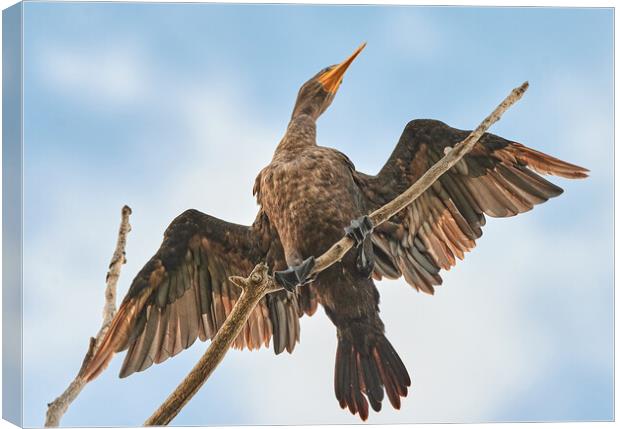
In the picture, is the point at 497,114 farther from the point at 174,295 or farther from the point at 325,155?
the point at 174,295

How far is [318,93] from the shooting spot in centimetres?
444

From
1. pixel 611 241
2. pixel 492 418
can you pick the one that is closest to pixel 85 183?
pixel 492 418

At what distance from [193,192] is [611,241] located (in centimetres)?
189

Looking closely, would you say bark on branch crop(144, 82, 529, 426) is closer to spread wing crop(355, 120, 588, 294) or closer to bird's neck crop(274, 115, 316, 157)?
spread wing crop(355, 120, 588, 294)

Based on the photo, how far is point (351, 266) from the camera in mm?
4035

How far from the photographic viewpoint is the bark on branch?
344cm

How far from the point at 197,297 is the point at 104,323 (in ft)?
1.87

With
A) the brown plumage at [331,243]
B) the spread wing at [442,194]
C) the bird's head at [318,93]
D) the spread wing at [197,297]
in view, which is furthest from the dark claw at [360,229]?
the bird's head at [318,93]

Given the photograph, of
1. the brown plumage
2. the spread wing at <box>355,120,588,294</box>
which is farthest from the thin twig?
the spread wing at <box>355,120,588,294</box>

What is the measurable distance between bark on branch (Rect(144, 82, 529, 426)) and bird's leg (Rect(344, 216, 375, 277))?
0.07 m

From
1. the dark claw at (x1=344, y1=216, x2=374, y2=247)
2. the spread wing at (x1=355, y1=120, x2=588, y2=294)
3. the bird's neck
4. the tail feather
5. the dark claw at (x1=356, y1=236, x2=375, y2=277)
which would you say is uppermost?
the bird's neck

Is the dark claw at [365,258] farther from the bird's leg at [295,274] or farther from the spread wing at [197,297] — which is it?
the spread wing at [197,297]

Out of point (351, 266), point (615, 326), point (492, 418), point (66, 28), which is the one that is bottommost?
point (492, 418)

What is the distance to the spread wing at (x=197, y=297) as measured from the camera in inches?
166
